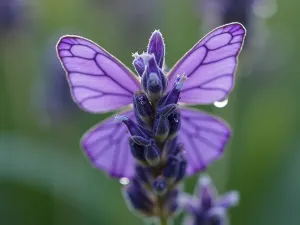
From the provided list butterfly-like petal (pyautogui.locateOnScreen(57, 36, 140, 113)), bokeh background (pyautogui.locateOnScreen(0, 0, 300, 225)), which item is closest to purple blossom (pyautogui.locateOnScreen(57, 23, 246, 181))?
butterfly-like petal (pyautogui.locateOnScreen(57, 36, 140, 113))

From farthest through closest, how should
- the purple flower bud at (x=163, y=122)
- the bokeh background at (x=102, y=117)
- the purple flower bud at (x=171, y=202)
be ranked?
the bokeh background at (x=102, y=117)
the purple flower bud at (x=171, y=202)
the purple flower bud at (x=163, y=122)

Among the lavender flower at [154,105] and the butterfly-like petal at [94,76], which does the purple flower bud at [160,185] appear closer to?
the lavender flower at [154,105]

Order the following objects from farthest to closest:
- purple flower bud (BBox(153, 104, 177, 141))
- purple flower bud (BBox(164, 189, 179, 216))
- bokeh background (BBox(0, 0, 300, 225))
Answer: bokeh background (BBox(0, 0, 300, 225)), purple flower bud (BBox(164, 189, 179, 216)), purple flower bud (BBox(153, 104, 177, 141))

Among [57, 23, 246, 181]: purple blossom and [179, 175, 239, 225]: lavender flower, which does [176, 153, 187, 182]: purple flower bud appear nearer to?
[57, 23, 246, 181]: purple blossom

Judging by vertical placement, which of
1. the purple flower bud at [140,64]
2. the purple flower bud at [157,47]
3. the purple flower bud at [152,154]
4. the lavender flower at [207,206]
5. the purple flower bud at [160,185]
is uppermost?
the purple flower bud at [157,47]

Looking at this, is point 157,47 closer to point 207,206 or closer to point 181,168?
point 181,168

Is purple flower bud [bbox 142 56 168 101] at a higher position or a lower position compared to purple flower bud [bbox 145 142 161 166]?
higher

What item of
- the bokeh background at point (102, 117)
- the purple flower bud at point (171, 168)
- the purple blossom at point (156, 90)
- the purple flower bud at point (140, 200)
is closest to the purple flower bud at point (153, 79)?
the purple blossom at point (156, 90)

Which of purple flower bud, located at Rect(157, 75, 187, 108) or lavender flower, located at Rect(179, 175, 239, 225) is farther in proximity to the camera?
lavender flower, located at Rect(179, 175, 239, 225)
